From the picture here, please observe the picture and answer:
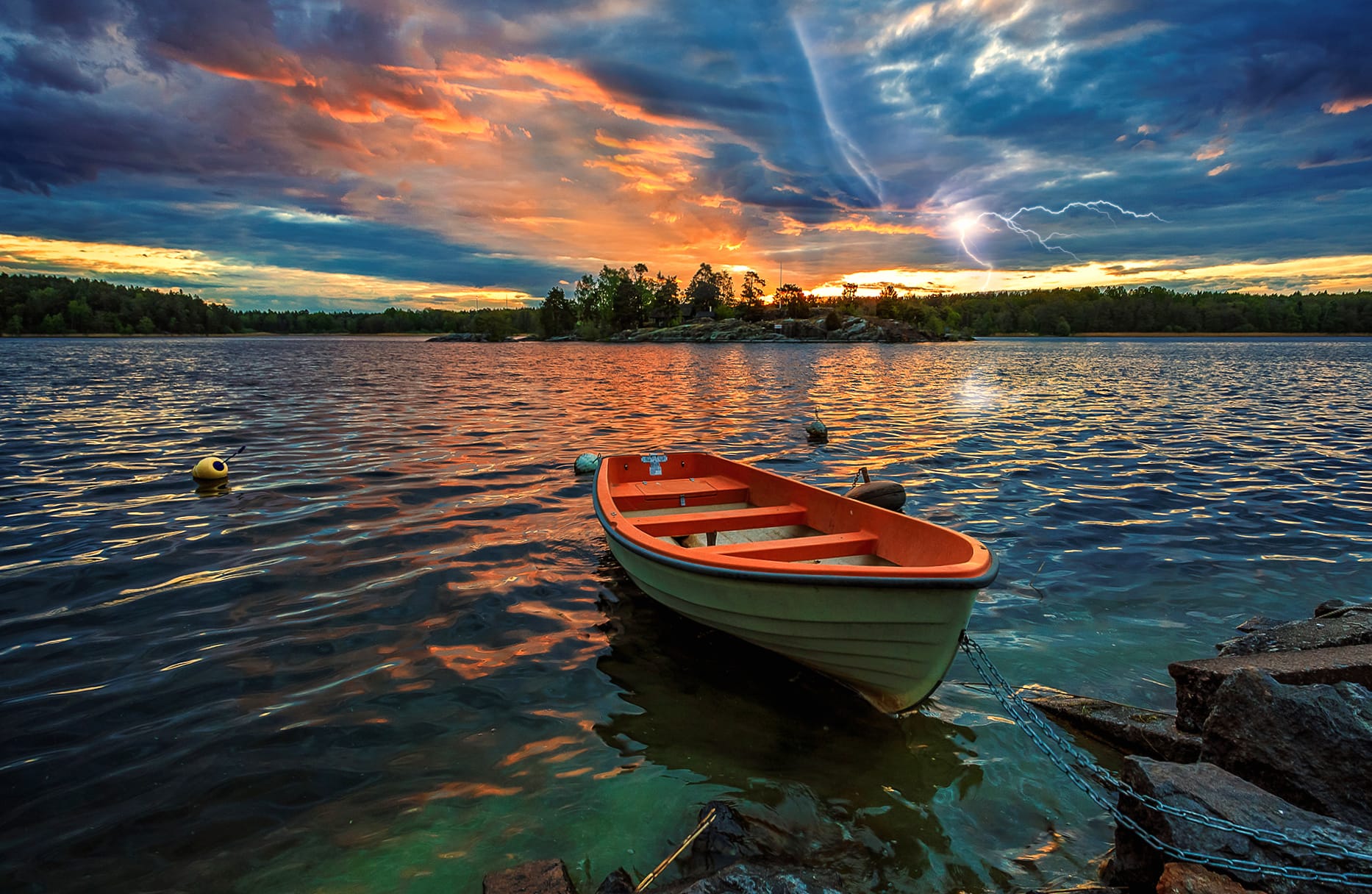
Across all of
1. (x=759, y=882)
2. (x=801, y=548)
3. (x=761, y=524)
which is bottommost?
(x=759, y=882)

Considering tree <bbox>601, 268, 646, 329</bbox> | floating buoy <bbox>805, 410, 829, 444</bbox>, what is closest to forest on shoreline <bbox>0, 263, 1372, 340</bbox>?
tree <bbox>601, 268, 646, 329</bbox>

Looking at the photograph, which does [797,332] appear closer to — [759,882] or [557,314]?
[557,314]

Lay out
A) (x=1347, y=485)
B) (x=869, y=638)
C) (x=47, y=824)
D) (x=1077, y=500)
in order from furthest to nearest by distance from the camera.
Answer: (x=1347, y=485), (x=1077, y=500), (x=869, y=638), (x=47, y=824)

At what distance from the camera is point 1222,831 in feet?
9.75

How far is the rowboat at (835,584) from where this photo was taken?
453 cm

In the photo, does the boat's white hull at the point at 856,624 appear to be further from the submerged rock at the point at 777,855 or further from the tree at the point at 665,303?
the tree at the point at 665,303

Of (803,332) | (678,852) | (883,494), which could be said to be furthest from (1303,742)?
(803,332)

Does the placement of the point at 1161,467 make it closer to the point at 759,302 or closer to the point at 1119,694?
the point at 1119,694

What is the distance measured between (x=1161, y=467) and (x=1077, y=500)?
4580 millimetres

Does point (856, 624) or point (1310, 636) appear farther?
point (1310, 636)

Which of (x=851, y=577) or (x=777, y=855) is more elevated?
(x=851, y=577)

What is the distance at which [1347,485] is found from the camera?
12.4 metres

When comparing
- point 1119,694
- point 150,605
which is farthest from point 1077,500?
point 150,605

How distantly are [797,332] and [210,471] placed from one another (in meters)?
121
